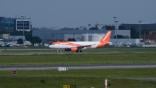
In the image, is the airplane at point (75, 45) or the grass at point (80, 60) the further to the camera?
the airplane at point (75, 45)

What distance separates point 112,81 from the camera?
1668 inches

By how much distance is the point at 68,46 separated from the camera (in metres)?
156

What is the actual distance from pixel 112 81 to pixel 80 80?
2429 mm

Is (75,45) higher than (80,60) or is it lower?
higher

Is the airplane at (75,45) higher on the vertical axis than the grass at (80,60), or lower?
higher

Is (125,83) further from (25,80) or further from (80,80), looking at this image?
(25,80)

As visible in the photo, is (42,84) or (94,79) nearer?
(42,84)

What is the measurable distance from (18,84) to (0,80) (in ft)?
7.50

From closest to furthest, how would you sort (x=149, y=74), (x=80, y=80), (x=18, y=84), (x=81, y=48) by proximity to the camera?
(x=18, y=84) < (x=80, y=80) < (x=149, y=74) < (x=81, y=48)

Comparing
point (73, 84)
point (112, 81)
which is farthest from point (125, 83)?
point (73, 84)

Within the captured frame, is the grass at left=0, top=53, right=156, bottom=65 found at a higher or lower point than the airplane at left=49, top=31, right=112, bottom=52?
lower

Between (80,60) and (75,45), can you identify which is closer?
(80,60)

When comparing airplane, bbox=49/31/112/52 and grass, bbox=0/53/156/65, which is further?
airplane, bbox=49/31/112/52

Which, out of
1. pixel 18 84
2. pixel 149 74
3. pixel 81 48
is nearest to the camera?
pixel 18 84
